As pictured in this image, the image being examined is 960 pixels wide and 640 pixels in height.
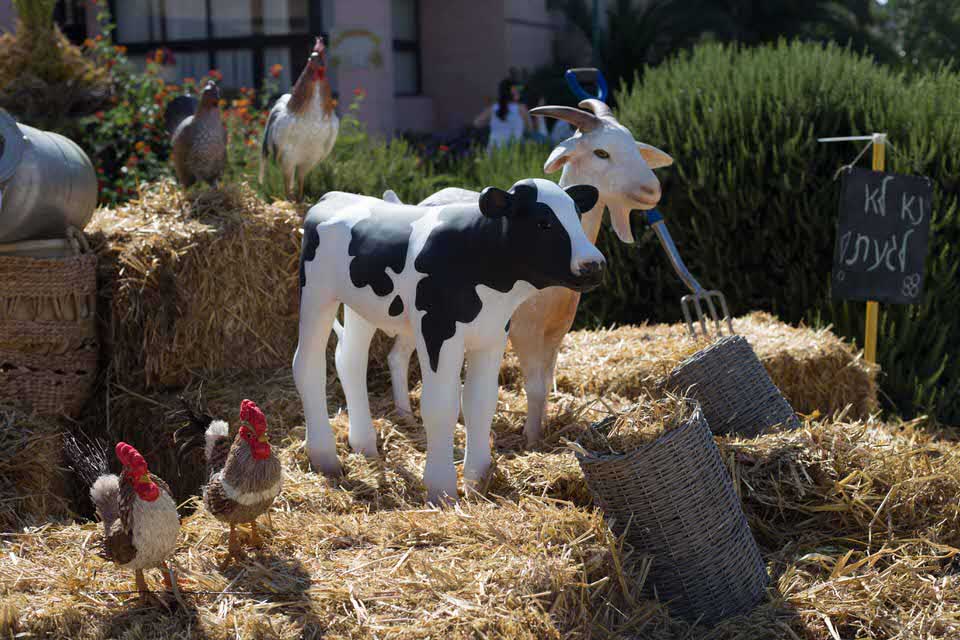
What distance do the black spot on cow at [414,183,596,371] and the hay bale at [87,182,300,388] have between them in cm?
184

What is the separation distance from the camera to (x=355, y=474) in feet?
12.6

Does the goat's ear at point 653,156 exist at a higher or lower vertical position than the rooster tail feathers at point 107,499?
higher

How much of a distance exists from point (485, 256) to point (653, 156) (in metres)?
1.28

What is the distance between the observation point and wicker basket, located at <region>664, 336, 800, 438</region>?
3.89 metres

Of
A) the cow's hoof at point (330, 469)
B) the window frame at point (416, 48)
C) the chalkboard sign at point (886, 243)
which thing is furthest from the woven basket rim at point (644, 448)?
the window frame at point (416, 48)

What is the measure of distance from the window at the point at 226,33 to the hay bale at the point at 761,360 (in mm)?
8145

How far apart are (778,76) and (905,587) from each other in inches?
160

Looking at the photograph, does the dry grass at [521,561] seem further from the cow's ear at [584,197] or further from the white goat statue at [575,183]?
the cow's ear at [584,197]

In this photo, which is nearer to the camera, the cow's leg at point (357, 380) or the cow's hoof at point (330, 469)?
the cow's hoof at point (330, 469)

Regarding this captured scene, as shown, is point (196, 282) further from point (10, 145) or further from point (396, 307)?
point (396, 307)

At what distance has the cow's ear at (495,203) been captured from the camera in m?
3.09

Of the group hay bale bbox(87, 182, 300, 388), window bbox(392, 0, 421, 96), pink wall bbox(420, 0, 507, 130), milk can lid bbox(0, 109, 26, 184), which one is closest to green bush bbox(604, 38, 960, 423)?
hay bale bbox(87, 182, 300, 388)

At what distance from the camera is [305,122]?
4902 millimetres

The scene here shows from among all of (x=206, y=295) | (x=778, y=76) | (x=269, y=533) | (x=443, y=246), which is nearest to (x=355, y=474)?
(x=269, y=533)
